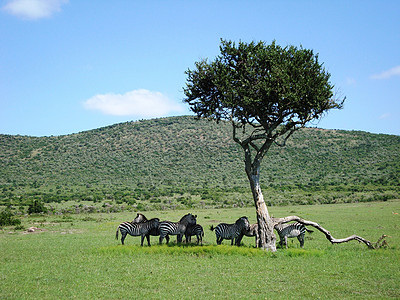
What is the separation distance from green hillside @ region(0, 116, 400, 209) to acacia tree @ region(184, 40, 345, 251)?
35.3m

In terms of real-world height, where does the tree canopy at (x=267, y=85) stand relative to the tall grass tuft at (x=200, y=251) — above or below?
above

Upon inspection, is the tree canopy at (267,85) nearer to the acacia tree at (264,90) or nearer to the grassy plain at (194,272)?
the acacia tree at (264,90)

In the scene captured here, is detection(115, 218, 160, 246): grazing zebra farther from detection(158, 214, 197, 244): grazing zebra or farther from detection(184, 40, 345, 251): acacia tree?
detection(184, 40, 345, 251): acacia tree

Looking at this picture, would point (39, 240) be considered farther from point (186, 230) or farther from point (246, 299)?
point (246, 299)

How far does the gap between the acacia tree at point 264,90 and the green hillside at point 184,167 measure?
35.3 metres

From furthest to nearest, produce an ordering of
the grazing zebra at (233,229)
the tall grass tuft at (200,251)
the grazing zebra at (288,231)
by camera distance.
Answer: the grazing zebra at (288,231) < the grazing zebra at (233,229) < the tall grass tuft at (200,251)

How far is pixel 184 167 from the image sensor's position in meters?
99.6

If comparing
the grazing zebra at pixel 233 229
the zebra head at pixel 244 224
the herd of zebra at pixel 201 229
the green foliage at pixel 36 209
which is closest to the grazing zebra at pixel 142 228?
the herd of zebra at pixel 201 229

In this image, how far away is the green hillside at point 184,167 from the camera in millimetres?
69438

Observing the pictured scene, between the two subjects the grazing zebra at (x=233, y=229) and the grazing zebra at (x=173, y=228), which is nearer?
the grazing zebra at (x=233, y=229)

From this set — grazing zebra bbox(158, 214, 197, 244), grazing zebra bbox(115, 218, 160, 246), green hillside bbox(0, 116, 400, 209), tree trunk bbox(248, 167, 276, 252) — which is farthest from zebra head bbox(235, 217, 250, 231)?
green hillside bbox(0, 116, 400, 209)

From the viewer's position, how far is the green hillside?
69438mm

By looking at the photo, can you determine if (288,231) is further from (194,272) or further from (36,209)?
(36,209)

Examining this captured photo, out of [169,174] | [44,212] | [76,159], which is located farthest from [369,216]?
[76,159]
